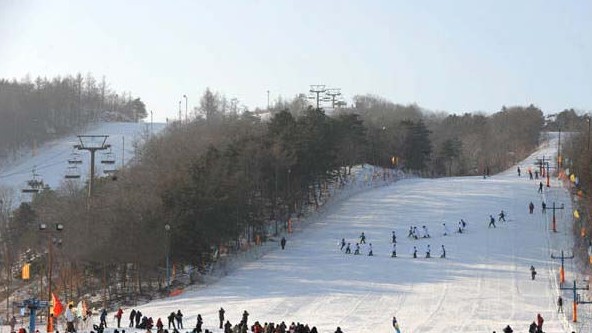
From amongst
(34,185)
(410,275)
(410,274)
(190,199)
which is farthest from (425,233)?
(34,185)

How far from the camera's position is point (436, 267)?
48062mm

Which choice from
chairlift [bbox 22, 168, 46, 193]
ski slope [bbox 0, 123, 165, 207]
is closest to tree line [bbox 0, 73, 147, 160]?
ski slope [bbox 0, 123, 165, 207]

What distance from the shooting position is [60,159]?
358 ft

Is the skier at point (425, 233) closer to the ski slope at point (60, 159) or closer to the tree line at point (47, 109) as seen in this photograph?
the ski slope at point (60, 159)

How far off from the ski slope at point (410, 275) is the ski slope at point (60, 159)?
36374mm

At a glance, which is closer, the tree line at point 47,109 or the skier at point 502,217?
the skier at point 502,217

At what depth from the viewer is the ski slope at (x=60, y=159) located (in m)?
94.9

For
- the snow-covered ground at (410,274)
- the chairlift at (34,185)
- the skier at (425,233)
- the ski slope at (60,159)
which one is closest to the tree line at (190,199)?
the chairlift at (34,185)

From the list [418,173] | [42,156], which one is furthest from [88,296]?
[42,156]

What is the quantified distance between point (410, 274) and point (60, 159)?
235 feet

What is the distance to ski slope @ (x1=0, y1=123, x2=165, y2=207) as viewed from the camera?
94.9m

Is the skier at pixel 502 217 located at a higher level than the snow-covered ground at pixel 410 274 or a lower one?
higher

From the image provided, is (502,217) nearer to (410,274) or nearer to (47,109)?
(410,274)

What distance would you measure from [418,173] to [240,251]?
46.6 meters
